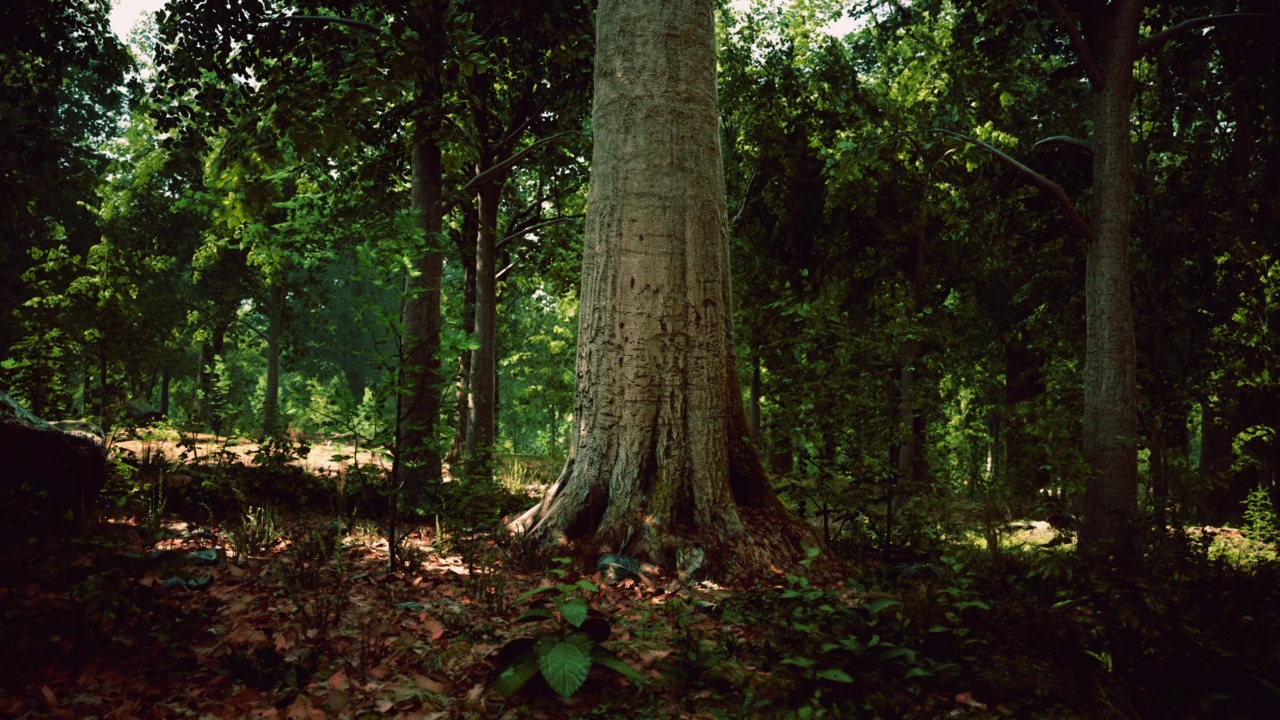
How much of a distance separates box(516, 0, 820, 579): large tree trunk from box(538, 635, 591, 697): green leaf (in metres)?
1.57

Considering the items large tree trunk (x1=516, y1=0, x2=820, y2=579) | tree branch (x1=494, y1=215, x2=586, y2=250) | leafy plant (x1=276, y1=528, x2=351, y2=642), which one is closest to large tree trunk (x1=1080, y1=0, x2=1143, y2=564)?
large tree trunk (x1=516, y1=0, x2=820, y2=579)

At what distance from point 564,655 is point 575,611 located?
183mm

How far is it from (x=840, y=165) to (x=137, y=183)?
13666 millimetres

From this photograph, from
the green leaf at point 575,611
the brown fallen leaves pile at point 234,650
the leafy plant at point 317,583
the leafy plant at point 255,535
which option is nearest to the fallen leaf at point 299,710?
the brown fallen leaves pile at point 234,650

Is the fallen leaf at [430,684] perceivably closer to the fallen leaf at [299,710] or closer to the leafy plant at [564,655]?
the leafy plant at [564,655]

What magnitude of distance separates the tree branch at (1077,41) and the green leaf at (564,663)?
720 centimetres

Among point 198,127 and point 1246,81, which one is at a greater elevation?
point 1246,81

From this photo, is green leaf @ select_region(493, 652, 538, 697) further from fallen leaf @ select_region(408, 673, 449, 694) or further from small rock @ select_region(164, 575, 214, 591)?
small rock @ select_region(164, 575, 214, 591)

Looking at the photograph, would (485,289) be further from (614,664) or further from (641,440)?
(614,664)

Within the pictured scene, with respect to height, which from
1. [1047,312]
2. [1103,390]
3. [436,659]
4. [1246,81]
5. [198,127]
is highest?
[1246,81]

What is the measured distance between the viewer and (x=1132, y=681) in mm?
2604

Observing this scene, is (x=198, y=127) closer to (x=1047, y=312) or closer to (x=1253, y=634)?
(x=1253, y=634)

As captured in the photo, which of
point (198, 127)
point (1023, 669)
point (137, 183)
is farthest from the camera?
point (137, 183)

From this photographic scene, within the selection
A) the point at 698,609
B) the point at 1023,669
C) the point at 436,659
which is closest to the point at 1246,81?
the point at 1023,669
